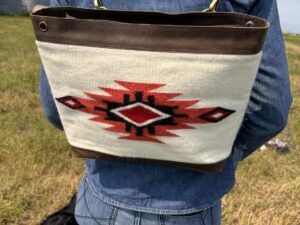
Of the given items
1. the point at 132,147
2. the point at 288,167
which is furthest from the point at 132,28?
the point at 288,167

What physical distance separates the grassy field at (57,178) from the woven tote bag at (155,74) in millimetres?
2385

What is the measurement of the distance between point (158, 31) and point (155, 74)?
0.37ft

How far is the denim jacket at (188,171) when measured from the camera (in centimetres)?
133

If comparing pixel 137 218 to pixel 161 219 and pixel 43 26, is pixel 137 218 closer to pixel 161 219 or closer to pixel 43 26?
pixel 161 219

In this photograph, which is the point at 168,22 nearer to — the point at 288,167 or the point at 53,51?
the point at 53,51

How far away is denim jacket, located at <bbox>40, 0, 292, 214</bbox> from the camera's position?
1332mm

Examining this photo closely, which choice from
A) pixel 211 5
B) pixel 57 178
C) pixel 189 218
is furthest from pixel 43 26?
pixel 57 178

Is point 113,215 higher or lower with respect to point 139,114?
lower

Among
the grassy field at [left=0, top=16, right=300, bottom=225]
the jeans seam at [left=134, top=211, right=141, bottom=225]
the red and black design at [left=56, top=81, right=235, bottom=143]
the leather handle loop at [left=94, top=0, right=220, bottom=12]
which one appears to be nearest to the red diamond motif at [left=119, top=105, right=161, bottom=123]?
the red and black design at [left=56, top=81, right=235, bottom=143]

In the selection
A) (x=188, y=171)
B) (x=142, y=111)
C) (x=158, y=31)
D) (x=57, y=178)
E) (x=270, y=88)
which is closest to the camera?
(x=158, y=31)

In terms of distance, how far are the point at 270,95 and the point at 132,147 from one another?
0.44m

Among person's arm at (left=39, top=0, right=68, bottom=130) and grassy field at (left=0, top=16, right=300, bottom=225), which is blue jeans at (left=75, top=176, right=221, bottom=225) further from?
grassy field at (left=0, top=16, right=300, bottom=225)

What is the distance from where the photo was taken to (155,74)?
119 cm

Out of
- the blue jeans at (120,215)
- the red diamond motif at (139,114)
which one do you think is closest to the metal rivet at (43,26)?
the red diamond motif at (139,114)
